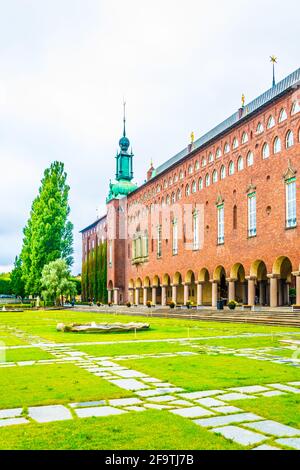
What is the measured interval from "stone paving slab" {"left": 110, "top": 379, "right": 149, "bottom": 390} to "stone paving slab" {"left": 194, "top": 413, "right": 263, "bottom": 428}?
212cm

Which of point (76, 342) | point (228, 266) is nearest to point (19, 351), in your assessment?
point (76, 342)

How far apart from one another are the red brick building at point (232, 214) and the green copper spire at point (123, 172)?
1002cm

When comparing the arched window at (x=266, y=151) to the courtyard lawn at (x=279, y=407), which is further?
the arched window at (x=266, y=151)

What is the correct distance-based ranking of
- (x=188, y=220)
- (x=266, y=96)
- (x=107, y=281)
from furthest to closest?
(x=107, y=281) < (x=188, y=220) < (x=266, y=96)

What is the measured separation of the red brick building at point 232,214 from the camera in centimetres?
3139

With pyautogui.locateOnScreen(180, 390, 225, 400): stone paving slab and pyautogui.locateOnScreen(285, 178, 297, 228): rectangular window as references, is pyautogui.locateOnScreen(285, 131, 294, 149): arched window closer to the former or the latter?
pyautogui.locateOnScreen(285, 178, 297, 228): rectangular window

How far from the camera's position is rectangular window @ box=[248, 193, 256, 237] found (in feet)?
114

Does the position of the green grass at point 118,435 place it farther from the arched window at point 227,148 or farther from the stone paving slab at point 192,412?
the arched window at point 227,148

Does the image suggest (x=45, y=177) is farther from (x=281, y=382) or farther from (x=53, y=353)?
(x=281, y=382)

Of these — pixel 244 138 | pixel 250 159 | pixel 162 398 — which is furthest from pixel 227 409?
pixel 244 138

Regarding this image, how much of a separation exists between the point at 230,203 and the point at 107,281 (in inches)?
1358

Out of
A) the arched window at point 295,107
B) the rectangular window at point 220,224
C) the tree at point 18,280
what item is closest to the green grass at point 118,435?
the arched window at point 295,107

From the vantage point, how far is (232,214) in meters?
37.8
